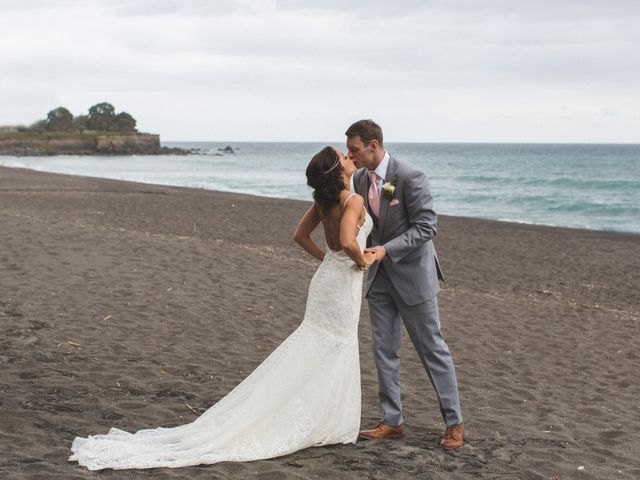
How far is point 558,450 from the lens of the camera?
5.58 metres

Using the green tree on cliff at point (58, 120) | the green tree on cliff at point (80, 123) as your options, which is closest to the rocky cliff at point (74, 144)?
the green tree on cliff at point (80, 123)

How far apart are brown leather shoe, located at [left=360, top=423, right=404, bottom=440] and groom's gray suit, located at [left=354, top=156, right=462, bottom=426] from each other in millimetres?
44

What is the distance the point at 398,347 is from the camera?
208 inches

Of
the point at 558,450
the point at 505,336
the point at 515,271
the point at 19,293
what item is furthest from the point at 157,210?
the point at 558,450

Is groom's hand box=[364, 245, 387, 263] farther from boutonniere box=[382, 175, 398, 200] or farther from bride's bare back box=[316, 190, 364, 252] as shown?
boutonniere box=[382, 175, 398, 200]

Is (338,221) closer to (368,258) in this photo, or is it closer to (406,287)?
(368,258)

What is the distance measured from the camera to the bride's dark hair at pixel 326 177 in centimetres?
484

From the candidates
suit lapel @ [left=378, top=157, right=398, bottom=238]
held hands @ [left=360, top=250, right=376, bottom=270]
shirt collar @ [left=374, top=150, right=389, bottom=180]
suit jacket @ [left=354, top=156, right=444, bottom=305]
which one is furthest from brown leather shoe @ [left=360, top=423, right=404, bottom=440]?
shirt collar @ [left=374, top=150, right=389, bottom=180]

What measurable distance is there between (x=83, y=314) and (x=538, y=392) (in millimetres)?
4941

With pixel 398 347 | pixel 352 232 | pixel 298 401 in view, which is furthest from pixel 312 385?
pixel 352 232

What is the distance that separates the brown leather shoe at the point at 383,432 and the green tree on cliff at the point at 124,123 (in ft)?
385

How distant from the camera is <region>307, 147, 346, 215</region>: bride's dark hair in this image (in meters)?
4.84

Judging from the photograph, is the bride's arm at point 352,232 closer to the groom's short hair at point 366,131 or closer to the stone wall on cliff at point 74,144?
the groom's short hair at point 366,131

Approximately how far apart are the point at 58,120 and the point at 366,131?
122 metres
